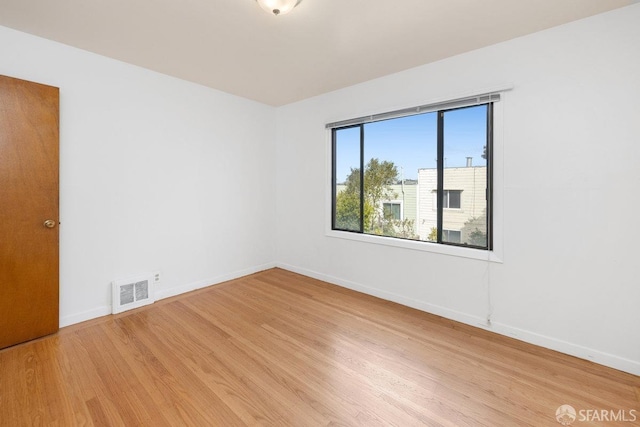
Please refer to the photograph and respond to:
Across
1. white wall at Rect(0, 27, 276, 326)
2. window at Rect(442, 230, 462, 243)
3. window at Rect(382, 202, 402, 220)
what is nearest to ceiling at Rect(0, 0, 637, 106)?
white wall at Rect(0, 27, 276, 326)

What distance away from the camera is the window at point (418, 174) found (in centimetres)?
269

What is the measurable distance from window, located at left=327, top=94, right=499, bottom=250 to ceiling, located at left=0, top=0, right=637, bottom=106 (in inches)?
22.9

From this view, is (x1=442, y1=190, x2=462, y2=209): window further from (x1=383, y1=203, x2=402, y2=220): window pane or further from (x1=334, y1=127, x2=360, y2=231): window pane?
(x1=334, y1=127, x2=360, y2=231): window pane

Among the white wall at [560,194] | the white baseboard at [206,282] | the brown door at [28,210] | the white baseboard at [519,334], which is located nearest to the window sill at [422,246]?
the white wall at [560,194]

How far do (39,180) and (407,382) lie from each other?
3.33 m

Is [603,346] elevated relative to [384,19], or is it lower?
lower

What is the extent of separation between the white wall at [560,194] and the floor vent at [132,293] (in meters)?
2.95

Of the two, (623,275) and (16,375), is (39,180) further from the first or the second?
(623,275)

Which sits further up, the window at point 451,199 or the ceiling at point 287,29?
the ceiling at point 287,29

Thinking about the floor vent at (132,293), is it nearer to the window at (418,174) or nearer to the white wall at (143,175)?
the white wall at (143,175)

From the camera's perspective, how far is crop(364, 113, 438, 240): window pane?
306cm

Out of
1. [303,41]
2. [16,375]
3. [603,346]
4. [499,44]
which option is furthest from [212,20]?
[603,346]

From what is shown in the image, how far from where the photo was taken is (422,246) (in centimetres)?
297

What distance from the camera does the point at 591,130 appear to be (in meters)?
2.09
